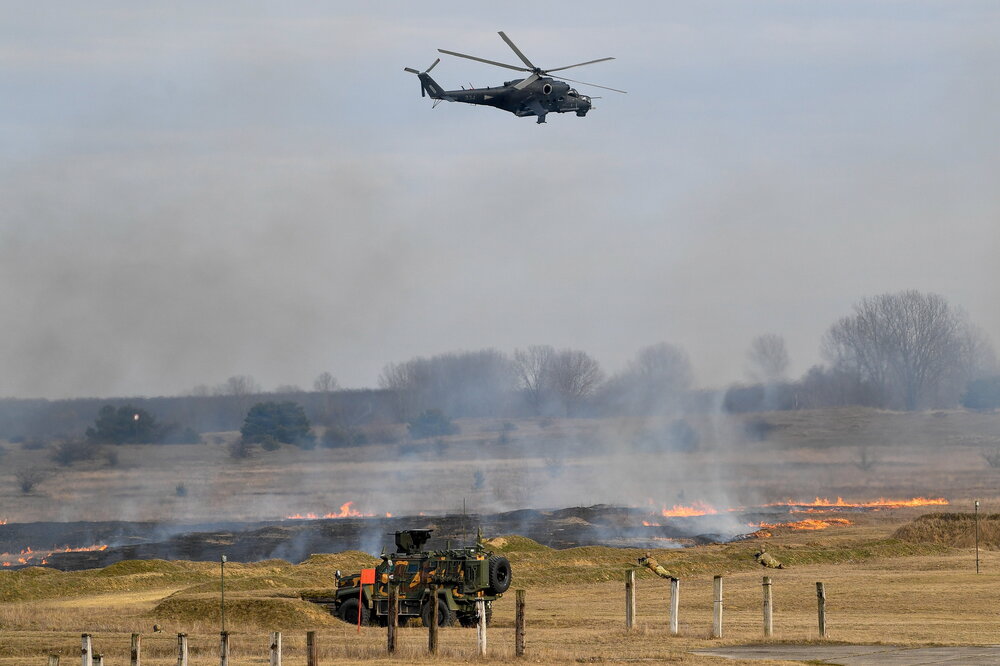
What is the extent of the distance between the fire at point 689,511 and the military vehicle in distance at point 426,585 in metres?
61.6

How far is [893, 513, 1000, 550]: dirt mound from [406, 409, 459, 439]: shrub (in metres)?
57.8

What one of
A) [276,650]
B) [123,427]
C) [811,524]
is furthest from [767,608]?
[123,427]

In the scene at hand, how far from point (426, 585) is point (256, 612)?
4.80 m

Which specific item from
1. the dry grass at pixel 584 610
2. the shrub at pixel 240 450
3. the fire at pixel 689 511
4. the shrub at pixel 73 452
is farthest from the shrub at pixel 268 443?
the dry grass at pixel 584 610

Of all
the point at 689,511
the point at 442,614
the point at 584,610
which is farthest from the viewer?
the point at 689,511

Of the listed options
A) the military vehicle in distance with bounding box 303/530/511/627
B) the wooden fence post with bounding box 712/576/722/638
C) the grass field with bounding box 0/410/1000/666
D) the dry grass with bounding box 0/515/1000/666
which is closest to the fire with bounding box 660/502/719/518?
the grass field with bounding box 0/410/1000/666

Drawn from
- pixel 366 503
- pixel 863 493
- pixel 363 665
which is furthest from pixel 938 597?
pixel 366 503

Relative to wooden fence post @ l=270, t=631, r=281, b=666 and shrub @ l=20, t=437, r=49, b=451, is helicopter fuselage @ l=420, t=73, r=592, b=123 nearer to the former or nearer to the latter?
wooden fence post @ l=270, t=631, r=281, b=666

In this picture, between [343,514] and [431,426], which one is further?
[431,426]

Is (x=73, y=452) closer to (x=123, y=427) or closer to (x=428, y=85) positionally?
(x=123, y=427)

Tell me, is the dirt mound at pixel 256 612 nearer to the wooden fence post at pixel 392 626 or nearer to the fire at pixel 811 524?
the wooden fence post at pixel 392 626

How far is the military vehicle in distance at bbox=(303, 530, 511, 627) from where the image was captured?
38281 mm

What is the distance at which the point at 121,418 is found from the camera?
107 metres

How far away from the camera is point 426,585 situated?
38.3 meters
